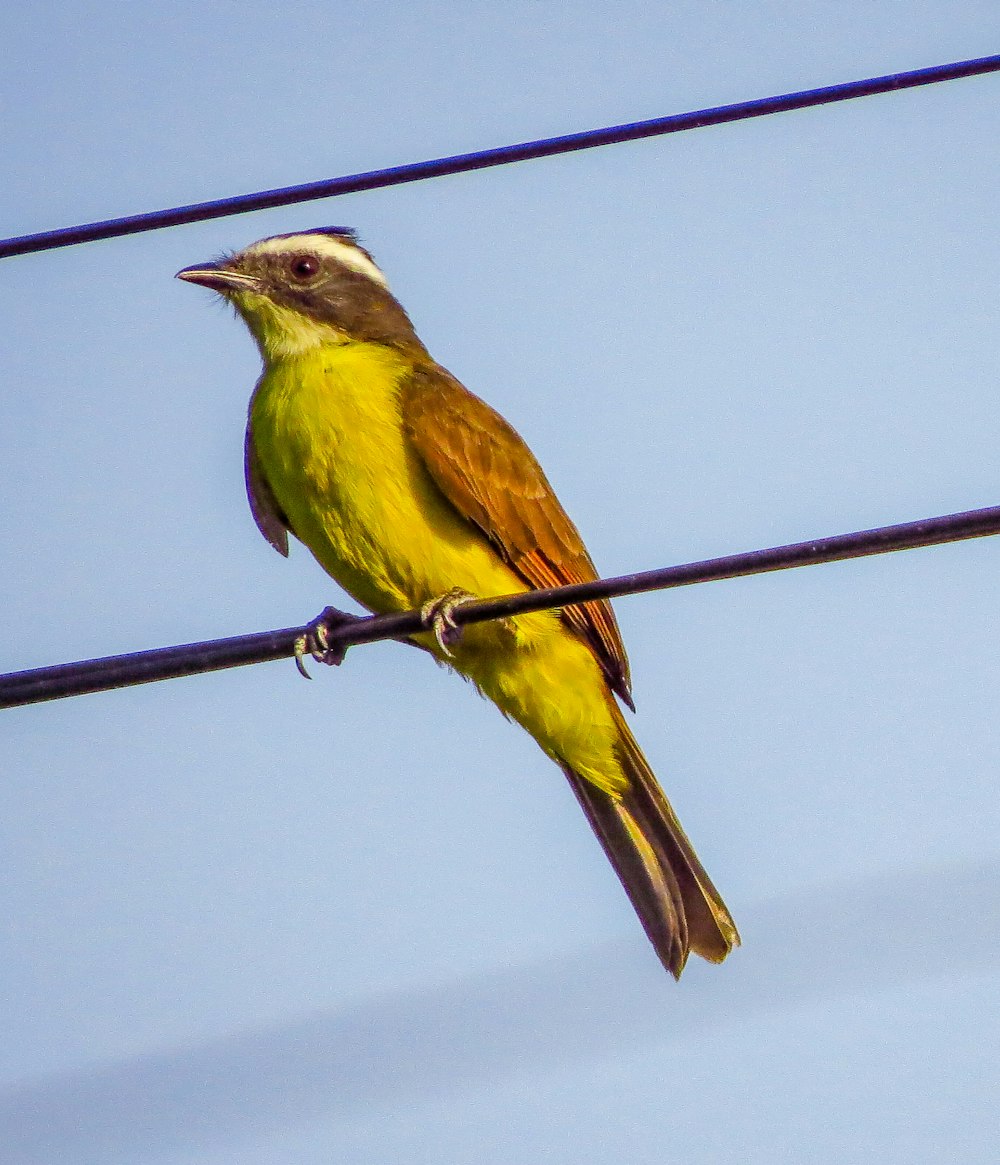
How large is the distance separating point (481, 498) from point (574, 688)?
866 millimetres

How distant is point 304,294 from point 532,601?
10.8 feet

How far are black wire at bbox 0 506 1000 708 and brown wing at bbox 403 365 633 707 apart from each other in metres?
1.66

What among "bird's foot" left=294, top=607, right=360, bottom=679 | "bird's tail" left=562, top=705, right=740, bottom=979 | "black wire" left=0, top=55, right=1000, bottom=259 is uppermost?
"black wire" left=0, top=55, right=1000, bottom=259

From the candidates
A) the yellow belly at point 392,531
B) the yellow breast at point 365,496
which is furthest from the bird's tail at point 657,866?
the yellow breast at point 365,496

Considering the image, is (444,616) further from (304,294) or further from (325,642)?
(304,294)

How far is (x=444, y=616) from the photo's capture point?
20.6ft

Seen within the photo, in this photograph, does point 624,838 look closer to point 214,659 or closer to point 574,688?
point 574,688

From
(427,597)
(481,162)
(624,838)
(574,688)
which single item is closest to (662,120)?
(481,162)

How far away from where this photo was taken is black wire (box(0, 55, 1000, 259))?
211 inches

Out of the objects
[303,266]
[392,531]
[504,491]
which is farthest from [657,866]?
[303,266]

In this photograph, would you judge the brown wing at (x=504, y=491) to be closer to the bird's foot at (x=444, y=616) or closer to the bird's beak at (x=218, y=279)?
the bird's foot at (x=444, y=616)

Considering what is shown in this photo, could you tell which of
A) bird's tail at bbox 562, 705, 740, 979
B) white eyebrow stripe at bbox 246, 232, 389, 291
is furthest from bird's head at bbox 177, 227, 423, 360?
bird's tail at bbox 562, 705, 740, 979

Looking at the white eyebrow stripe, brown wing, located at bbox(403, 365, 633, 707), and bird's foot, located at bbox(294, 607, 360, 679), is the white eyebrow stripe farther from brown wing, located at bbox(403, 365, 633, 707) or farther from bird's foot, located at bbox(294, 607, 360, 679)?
bird's foot, located at bbox(294, 607, 360, 679)

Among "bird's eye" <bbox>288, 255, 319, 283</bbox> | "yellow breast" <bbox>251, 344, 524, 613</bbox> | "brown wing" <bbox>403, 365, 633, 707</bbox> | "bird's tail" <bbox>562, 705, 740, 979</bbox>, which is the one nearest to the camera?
"yellow breast" <bbox>251, 344, 524, 613</bbox>
